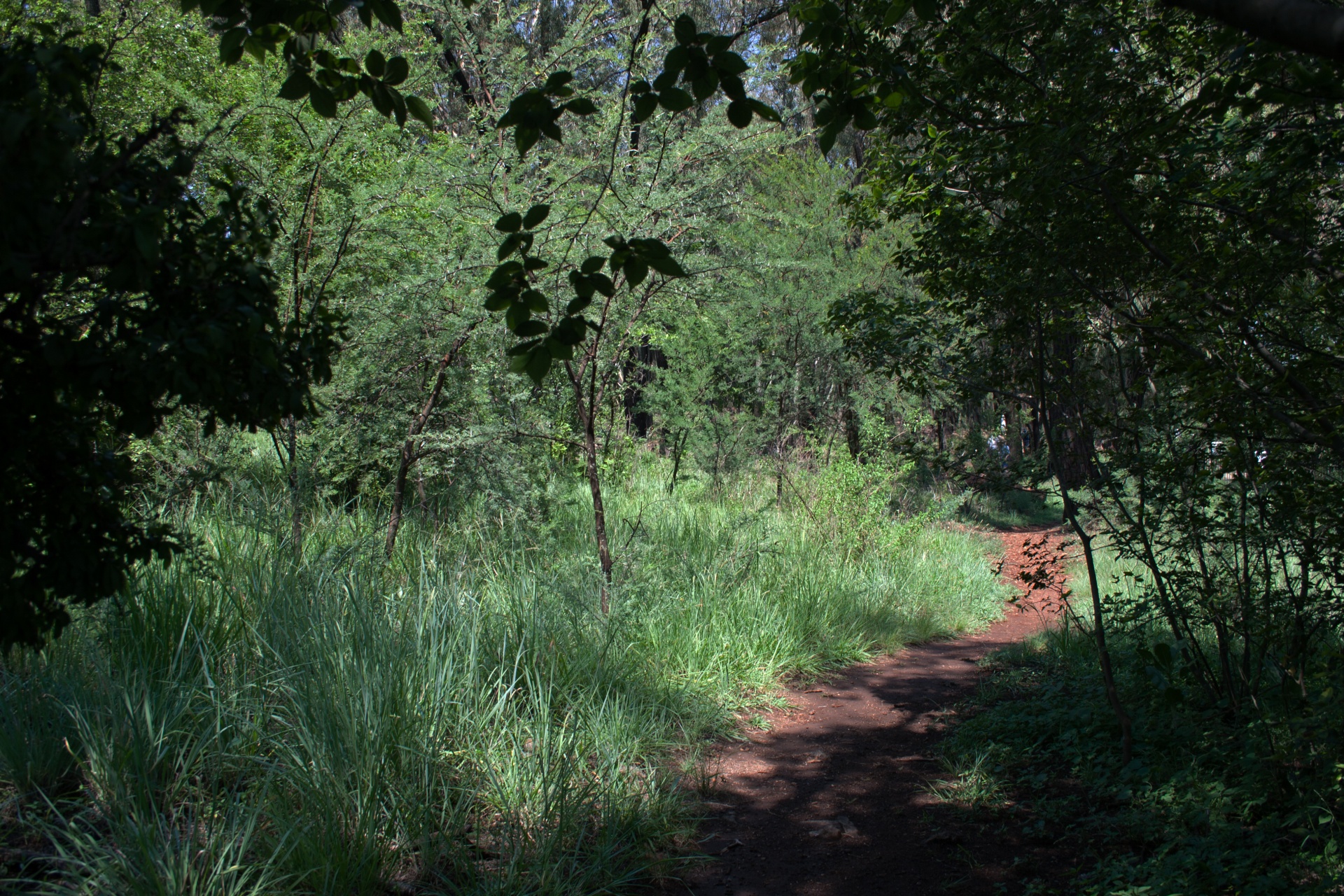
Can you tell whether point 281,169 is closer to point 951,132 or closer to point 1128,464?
point 951,132

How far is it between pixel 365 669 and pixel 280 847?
941mm

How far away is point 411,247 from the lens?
21.5 ft

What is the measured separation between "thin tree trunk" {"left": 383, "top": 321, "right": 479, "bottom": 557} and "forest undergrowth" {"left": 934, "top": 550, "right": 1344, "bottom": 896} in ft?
13.0

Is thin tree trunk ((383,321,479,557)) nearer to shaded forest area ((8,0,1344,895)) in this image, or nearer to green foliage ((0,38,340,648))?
shaded forest area ((8,0,1344,895))

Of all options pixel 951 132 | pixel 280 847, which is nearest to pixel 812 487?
pixel 951 132

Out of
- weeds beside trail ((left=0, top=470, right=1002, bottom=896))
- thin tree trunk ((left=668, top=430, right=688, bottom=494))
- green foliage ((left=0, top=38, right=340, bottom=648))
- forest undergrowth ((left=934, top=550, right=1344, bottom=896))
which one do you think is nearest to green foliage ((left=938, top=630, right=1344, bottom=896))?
forest undergrowth ((left=934, top=550, right=1344, bottom=896))

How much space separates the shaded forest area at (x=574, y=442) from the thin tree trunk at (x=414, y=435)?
5 centimetres

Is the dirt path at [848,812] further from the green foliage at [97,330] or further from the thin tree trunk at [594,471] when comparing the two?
the green foliage at [97,330]

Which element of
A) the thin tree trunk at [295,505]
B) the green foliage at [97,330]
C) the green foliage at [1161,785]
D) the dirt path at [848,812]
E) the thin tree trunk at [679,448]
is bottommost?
the dirt path at [848,812]

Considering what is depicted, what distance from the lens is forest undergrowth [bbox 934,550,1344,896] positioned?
127 inches

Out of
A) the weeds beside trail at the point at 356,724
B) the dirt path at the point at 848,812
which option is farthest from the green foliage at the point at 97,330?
the dirt path at the point at 848,812

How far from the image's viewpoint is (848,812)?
4484 mm

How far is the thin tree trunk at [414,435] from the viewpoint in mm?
6184

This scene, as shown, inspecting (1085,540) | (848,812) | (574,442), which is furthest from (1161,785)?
(574,442)
